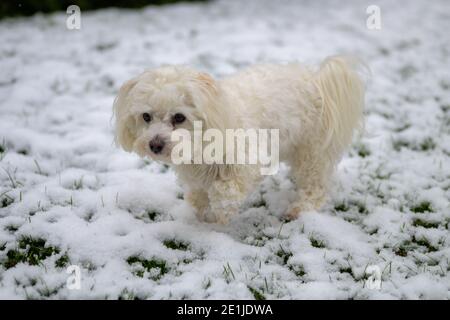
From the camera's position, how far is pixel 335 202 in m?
3.32

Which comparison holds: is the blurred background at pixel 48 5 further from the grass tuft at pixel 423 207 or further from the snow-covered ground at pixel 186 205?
the grass tuft at pixel 423 207

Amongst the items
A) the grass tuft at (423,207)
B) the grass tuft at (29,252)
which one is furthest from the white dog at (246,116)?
the grass tuft at (29,252)

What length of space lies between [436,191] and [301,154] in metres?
1.03

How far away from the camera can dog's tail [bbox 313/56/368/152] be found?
10.1 feet

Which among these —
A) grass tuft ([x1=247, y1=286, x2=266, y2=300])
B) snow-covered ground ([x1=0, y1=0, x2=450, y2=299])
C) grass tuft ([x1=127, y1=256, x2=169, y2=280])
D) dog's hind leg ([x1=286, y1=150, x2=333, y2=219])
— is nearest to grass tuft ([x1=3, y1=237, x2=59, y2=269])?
snow-covered ground ([x1=0, y1=0, x2=450, y2=299])

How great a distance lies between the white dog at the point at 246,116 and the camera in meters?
2.51

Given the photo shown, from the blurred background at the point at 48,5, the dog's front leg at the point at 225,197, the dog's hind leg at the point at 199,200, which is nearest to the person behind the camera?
the dog's front leg at the point at 225,197

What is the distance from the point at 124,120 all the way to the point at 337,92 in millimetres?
1437

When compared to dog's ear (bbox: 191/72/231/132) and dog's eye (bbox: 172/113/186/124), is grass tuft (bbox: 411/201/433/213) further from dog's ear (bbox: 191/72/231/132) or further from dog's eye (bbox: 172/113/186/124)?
dog's eye (bbox: 172/113/186/124)

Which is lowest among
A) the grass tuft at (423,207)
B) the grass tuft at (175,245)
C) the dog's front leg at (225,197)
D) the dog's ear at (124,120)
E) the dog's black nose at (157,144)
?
the grass tuft at (175,245)

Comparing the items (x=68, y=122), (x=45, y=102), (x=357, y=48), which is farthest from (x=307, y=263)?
(x=357, y=48)

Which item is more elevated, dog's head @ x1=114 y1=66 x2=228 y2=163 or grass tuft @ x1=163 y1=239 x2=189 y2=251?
dog's head @ x1=114 y1=66 x2=228 y2=163

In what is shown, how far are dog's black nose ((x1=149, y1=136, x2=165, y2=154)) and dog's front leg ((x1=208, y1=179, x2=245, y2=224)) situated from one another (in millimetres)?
462
